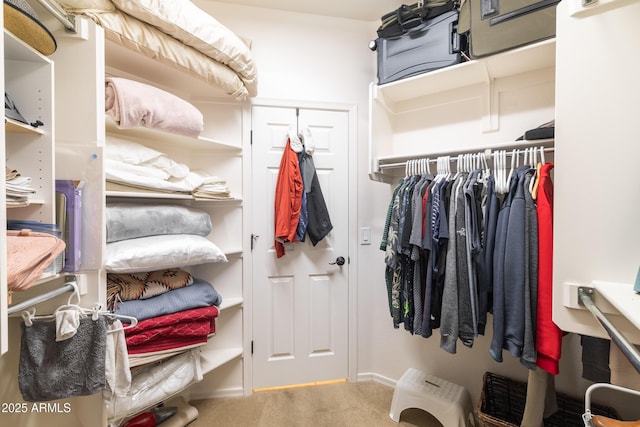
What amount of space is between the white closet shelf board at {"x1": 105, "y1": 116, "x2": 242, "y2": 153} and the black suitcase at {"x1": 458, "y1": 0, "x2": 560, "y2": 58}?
4.96ft

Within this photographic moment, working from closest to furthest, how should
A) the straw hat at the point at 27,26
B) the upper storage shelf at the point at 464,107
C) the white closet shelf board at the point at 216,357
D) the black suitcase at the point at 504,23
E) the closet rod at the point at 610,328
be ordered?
the closet rod at the point at 610,328 < the straw hat at the point at 27,26 < the black suitcase at the point at 504,23 < the upper storage shelf at the point at 464,107 < the white closet shelf board at the point at 216,357

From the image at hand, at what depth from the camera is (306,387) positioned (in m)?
2.08

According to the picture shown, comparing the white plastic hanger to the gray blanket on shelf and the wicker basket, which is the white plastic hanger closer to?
the gray blanket on shelf

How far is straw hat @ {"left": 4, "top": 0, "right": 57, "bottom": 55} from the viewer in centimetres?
83

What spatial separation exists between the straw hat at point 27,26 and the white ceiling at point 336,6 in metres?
1.34

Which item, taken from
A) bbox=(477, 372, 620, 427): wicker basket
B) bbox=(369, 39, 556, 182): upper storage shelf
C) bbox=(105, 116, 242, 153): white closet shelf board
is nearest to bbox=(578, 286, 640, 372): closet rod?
bbox=(369, 39, 556, 182): upper storage shelf

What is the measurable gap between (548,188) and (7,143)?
81.1 inches

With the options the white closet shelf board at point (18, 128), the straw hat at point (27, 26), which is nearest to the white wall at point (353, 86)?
the straw hat at point (27, 26)

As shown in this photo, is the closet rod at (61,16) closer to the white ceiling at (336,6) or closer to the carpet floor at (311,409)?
the white ceiling at (336,6)

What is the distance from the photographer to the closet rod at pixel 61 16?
37.9 inches

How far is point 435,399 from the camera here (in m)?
1.61

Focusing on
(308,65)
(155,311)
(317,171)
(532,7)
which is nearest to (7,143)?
(155,311)

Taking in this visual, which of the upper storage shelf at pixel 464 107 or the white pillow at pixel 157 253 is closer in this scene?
the white pillow at pixel 157 253

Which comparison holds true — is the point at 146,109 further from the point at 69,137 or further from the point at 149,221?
the point at 149,221
